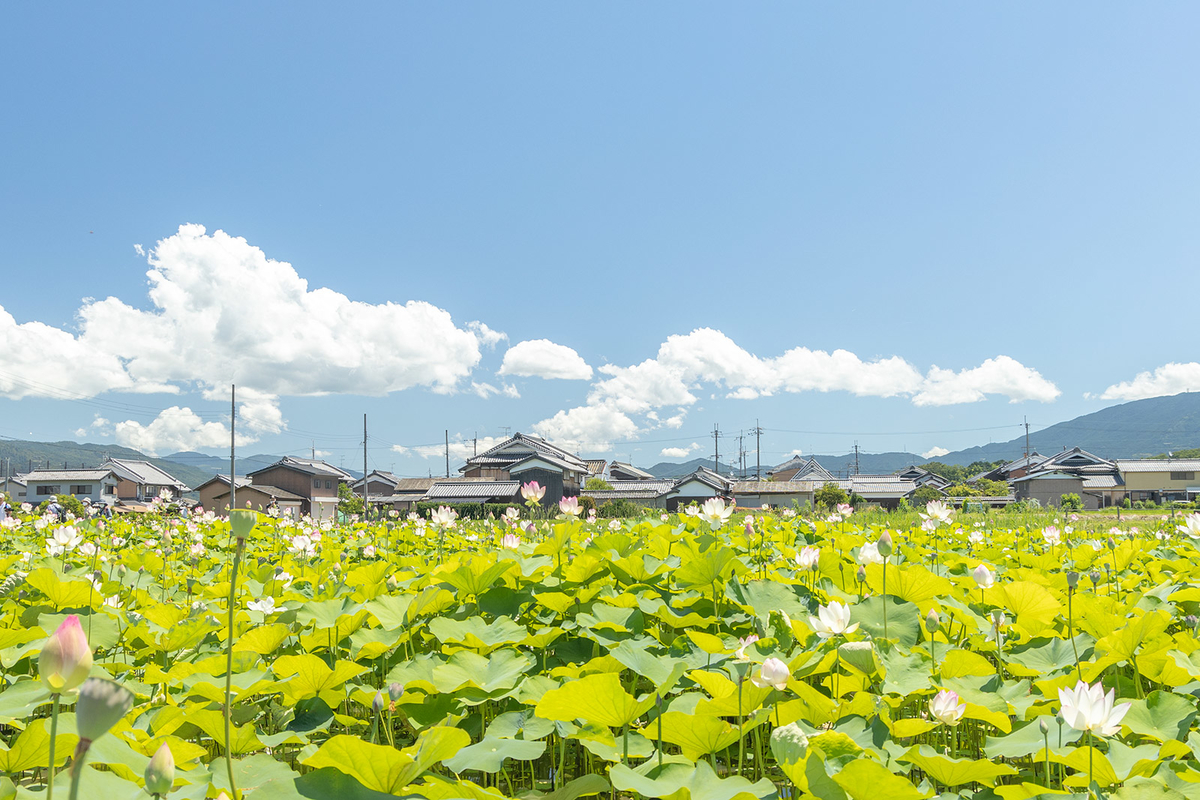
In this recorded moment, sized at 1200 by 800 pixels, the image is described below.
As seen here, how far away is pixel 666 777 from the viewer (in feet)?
3.51

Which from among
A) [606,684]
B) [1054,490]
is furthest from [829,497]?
[606,684]

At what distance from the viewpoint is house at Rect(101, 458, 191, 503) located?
165ft

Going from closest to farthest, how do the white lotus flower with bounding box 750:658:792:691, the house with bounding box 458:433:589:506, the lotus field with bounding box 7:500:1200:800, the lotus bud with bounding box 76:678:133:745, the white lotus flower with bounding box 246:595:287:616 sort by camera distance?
the lotus bud with bounding box 76:678:133:745, the lotus field with bounding box 7:500:1200:800, the white lotus flower with bounding box 750:658:792:691, the white lotus flower with bounding box 246:595:287:616, the house with bounding box 458:433:589:506

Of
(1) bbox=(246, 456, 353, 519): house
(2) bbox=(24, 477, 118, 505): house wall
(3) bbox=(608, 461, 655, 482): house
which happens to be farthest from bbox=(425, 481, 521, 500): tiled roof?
(2) bbox=(24, 477, 118, 505): house wall

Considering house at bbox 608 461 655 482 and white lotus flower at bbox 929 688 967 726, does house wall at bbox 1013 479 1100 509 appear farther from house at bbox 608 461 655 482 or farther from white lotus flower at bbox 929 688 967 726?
white lotus flower at bbox 929 688 967 726

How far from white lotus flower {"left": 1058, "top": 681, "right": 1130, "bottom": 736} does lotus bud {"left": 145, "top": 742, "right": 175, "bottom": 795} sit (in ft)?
4.20

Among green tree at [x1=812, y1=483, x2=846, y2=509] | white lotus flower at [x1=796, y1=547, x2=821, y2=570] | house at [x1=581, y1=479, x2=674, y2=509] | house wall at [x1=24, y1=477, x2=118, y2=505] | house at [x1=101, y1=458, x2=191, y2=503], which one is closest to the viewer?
white lotus flower at [x1=796, y1=547, x2=821, y2=570]

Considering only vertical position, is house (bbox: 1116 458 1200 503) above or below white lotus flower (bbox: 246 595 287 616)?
below

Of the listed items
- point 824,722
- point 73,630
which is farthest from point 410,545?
point 73,630

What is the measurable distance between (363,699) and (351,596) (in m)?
0.73

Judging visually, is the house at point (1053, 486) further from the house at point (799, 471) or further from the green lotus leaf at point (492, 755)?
the green lotus leaf at point (492, 755)

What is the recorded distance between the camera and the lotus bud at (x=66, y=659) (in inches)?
28.1

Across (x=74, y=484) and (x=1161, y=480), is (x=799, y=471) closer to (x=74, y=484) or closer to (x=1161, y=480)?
(x=1161, y=480)

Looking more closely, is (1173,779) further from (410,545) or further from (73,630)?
(410,545)
